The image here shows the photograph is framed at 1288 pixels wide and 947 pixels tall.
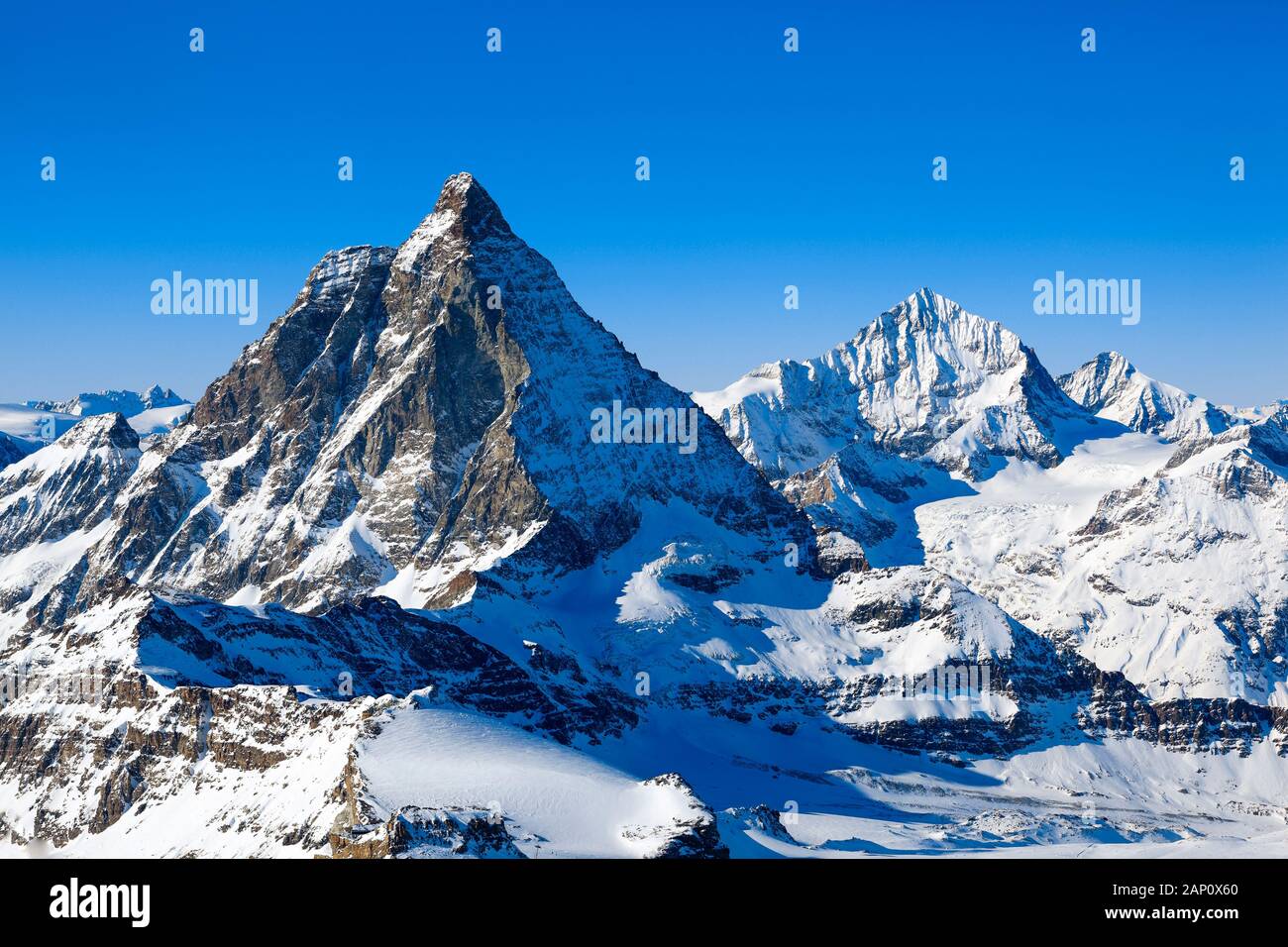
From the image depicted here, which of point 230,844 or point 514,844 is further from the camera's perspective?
point 230,844
